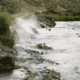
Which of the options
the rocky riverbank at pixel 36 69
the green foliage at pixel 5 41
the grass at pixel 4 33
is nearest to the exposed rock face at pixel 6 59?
the rocky riverbank at pixel 36 69

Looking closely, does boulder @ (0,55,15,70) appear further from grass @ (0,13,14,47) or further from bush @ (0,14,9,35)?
bush @ (0,14,9,35)

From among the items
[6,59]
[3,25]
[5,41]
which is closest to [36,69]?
[6,59]

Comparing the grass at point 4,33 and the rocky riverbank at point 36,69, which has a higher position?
the grass at point 4,33

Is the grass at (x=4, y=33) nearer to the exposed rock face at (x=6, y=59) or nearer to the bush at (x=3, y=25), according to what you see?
the bush at (x=3, y=25)

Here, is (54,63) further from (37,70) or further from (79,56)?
(79,56)

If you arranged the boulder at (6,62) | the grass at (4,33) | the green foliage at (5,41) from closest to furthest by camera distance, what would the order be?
the boulder at (6,62) < the green foliage at (5,41) < the grass at (4,33)

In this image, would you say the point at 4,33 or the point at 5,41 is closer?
the point at 5,41

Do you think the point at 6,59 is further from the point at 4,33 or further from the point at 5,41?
the point at 4,33

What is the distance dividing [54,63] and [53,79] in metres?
6.20

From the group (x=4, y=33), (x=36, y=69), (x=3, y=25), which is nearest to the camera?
(x=36, y=69)

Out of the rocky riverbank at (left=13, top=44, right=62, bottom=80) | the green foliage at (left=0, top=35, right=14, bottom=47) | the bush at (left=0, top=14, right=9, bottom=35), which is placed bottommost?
the rocky riverbank at (left=13, top=44, right=62, bottom=80)

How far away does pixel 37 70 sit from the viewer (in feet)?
64.4

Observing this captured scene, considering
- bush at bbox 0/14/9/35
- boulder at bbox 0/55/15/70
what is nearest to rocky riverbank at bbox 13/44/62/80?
boulder at bbox 0/55/15/70

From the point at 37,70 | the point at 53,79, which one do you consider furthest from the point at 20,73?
the point at 53,79
